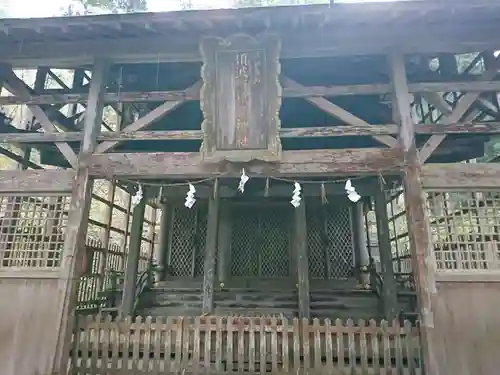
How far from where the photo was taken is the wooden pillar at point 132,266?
10289mm

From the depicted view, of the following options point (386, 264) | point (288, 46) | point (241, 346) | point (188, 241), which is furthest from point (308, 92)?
point (188, 241)

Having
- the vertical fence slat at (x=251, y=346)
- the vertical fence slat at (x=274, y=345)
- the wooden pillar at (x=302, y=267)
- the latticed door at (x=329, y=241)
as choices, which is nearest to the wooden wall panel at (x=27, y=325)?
the vertical fence slat at (x=251, y=346)

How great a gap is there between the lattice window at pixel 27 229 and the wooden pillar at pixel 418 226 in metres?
5.71

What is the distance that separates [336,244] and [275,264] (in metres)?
1.93

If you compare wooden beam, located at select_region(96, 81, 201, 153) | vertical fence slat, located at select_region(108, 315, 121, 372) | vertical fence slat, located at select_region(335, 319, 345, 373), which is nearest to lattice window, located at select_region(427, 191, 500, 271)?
vertical fence slat, located at select_region(335, 319, 345, 373)

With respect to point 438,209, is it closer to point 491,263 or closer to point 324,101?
point 491,263

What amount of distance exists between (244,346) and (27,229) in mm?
4355

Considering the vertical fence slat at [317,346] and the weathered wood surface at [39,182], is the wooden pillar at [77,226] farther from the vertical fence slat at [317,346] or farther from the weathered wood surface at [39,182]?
the vertical fence slat at [317,346]

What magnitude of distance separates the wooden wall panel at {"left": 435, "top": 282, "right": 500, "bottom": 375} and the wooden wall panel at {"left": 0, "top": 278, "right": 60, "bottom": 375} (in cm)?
583

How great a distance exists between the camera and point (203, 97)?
657 centimetres

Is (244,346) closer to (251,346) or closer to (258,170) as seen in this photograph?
(251,346)

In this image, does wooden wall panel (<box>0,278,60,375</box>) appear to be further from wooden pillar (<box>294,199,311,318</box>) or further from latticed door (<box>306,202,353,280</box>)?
latticed door (<box>306,202,353,280</box>)

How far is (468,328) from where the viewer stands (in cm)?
582

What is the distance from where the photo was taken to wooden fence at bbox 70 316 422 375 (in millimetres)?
6156
